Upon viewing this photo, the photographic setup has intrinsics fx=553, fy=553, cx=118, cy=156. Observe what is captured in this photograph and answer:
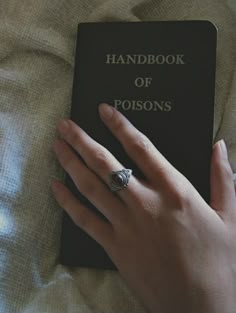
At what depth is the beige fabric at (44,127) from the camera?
2.52 feet

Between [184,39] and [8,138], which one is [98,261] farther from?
[184,39]

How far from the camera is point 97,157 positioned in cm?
75

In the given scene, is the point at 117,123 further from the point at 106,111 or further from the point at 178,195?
the point at 178,195

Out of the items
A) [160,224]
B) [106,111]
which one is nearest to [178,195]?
[160,224]

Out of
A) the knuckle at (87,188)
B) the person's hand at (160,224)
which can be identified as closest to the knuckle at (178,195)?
the person's hand at (160,224)

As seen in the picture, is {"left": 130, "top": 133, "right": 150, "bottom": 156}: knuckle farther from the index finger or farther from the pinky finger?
the pinky finger

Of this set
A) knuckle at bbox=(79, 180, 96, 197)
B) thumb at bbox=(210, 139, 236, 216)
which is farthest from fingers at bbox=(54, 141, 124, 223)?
thumb at bbox=(210, 139, 236, 216)

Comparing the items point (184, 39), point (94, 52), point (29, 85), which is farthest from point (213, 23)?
point (29, 85)

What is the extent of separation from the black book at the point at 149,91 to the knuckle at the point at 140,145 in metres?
0.03

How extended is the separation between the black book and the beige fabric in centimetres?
2

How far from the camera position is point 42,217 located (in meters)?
0.79

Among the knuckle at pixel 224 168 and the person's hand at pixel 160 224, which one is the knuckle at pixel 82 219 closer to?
the person's hand at pixel 160 224

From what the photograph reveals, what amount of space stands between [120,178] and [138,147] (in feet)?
0.18

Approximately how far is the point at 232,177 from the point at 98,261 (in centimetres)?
22
